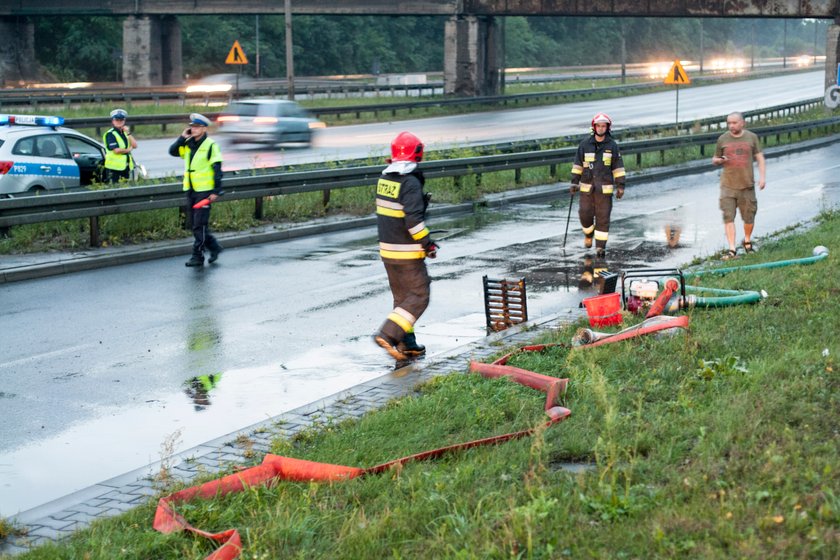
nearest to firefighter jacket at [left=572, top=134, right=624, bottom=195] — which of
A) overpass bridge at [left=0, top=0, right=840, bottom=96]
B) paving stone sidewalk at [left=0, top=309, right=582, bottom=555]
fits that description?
paving stone sidewalk at [left=0, top=309, right=582, bottom=555]

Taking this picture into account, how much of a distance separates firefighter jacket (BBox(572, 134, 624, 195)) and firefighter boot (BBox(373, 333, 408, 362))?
21.3 feet

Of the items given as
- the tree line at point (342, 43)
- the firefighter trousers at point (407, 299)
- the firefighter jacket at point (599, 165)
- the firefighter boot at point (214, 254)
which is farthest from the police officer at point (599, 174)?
the tree line at point (342, 43)

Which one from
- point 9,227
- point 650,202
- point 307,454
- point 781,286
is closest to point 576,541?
point 307,454

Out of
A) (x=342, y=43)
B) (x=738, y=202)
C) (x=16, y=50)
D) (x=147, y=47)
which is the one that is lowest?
(x=738, y=202)

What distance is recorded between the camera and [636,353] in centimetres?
852

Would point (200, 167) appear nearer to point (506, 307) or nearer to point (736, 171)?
point (506, 307)

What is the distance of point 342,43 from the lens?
87625 millimetres

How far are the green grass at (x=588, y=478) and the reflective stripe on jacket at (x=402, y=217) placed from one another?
5.61 ft

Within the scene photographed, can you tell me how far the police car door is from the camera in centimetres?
1855

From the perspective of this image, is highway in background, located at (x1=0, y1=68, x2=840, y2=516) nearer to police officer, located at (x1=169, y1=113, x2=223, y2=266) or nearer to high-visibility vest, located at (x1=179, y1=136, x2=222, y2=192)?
police officer, located at (x1=169, y1=113, x2=223, y2=266)

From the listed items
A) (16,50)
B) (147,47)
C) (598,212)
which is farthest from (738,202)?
(16,50)

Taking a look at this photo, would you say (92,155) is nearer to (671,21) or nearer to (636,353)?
(636,353)

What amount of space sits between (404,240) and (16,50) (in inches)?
2606

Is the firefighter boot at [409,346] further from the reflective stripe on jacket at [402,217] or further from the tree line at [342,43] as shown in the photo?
the tree line at [342,43]
